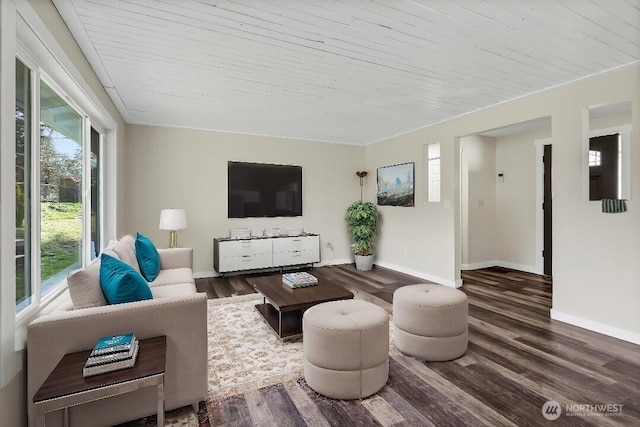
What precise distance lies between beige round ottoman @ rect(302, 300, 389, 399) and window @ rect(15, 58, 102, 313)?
1.64m

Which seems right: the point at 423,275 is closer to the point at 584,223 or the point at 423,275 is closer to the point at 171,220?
the point at 584,223

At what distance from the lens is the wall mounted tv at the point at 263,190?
5.31 meters

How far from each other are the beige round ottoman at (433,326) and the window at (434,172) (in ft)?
9.97

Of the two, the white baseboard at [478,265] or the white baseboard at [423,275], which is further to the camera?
the white baseboard at [478,265]

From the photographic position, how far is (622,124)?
3928 millimetres

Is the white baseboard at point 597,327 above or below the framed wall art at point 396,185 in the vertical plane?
below

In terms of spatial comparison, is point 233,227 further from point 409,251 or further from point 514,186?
point 514,186

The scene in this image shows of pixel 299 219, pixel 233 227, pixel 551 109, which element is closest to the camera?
pixel 551 109

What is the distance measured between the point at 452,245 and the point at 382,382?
2.94 metres

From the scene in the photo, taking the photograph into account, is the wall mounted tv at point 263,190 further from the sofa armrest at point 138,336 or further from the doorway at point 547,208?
the doorway at point 547,208

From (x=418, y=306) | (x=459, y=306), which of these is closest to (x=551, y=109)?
(x=459, y=306)

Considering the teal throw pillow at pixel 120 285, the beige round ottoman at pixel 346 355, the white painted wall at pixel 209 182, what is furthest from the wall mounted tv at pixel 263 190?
the beige round ottoman at pixel 346 355

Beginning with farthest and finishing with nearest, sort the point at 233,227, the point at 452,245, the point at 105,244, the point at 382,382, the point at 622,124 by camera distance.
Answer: the point at 233,227 → the point at 452,245 → the point at 622,124 → the point at 105,244 → the point at 382,382

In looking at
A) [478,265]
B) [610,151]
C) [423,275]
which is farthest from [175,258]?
[610,151]
